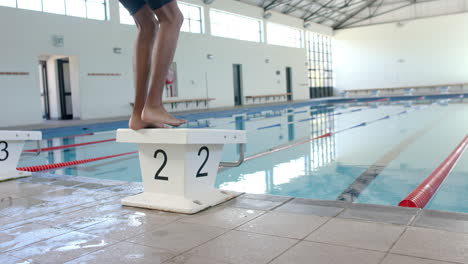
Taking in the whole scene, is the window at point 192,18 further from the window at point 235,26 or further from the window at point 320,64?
the window at point 320,64

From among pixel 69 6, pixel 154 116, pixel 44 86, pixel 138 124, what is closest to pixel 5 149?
pixel 138 124

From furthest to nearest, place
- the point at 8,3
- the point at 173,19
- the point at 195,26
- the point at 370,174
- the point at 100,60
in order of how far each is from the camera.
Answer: the point at 195,26
the point at 100,60
the point at 8,3
the point at 370,174
the point at 173,19

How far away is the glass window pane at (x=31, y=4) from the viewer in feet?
40.2

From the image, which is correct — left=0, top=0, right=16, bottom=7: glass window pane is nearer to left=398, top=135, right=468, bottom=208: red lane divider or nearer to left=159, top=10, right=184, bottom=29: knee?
left=159, top=10, right=184, bottom=29: knee

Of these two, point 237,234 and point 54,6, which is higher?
point 54,6

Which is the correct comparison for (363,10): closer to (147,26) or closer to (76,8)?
(76,8)

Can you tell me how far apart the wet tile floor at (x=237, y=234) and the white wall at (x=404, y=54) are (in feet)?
94.6

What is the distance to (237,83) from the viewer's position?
2164 cm

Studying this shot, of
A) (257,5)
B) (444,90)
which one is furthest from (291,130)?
(444,90)

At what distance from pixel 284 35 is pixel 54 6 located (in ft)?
49.9

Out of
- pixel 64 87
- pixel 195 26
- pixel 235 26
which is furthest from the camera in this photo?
pixel 235 26

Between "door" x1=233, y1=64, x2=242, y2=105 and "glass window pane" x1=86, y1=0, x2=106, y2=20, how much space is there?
8.30 meters

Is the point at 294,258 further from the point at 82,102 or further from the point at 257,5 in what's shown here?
the point at 257,5

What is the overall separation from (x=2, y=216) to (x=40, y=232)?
0.52 meters
